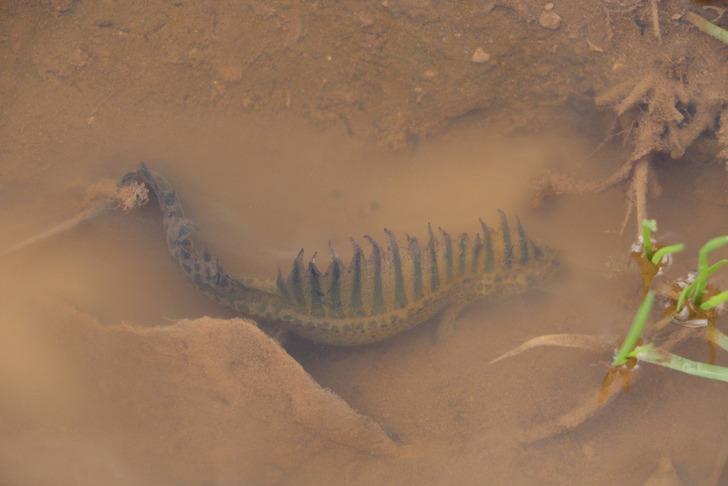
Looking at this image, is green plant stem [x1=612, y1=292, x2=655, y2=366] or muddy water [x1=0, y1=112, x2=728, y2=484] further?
muddy water [x1=0, y1=112, x2=728, y2=484]

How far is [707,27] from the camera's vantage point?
4.20 meters

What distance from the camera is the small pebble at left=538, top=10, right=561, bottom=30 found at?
4.56m

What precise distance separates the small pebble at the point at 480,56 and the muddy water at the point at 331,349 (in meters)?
0.58

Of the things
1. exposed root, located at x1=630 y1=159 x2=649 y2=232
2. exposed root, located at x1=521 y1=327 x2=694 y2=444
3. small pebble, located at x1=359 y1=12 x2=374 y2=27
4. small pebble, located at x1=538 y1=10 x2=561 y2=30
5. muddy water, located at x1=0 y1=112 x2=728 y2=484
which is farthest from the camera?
small pebble, located at x1=359 y1=12 x2=374 y2=27

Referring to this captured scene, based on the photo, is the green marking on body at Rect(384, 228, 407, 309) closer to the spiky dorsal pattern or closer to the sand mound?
the spiky dorsal pattern

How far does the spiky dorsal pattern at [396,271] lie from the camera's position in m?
4.28

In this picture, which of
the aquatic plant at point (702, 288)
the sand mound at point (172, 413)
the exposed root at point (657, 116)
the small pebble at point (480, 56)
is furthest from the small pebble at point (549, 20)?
the sand mound at point (172, 413)

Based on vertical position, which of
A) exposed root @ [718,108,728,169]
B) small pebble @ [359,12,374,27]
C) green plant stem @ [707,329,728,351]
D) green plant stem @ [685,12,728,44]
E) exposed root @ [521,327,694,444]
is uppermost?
small pebble @ [359,12,374,27]

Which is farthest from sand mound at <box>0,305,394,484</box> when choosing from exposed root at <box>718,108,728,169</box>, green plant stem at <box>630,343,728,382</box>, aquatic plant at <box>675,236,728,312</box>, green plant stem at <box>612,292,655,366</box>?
exposed root at <box>718,108,728,169</box>

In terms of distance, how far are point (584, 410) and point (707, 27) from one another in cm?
264

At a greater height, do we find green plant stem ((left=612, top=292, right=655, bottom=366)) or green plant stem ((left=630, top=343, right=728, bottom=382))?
green plant stem ((left=612, top=292, right=655, bottom=366))

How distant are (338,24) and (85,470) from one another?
3.47m

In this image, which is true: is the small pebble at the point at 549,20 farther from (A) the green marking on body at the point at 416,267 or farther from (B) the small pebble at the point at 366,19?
Result: (A) the green marking on body at the point at 416,267

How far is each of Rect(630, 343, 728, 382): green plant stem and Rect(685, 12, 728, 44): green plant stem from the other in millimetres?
2162
